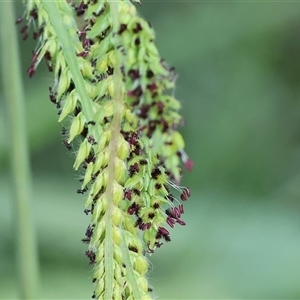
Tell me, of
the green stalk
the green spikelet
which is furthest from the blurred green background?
the green spikelet

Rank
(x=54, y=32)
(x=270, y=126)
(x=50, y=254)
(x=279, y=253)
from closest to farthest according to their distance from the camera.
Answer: (x=54, y=32)
(x=50, y=254)
(x=279, y=253)
(x=270, y=126)

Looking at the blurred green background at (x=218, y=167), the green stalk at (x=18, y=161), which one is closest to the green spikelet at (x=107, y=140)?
the green stalk at (x=18, y=161)

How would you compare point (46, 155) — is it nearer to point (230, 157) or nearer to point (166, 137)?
point (230, 157)

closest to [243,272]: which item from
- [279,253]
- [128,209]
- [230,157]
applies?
[279,253]

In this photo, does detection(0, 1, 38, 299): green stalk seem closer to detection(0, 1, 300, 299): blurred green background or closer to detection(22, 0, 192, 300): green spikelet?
detection(22, 0, 192, 300): green spikelet

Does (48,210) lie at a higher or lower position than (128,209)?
higher
